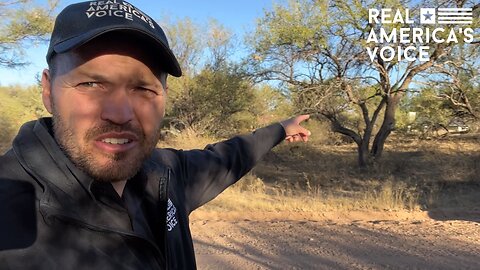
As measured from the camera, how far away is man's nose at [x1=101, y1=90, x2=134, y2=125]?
47.5 inches

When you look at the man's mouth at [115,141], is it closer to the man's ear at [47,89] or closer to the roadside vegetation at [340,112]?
the man's ear at [47,89]

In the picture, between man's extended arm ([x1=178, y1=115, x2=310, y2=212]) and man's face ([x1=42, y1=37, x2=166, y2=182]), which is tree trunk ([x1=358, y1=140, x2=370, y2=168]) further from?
man's face ([x1=42, y1=37, x2=166, y2=182])

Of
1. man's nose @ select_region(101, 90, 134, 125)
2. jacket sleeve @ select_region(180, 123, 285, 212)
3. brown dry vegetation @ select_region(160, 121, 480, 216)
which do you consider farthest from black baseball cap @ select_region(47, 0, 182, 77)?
brown dry vegetation @ select_region(160, 121, 480, 216)

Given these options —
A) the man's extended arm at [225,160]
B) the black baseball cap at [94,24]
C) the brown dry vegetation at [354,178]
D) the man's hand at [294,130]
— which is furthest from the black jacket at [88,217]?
the brown dry vegetation at [354,178]

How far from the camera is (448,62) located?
590 inches

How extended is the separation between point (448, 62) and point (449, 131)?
18.2 feet

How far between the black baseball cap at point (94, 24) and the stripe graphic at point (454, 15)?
1509cm

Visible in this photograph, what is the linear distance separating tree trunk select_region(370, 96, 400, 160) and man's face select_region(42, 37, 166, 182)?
55.2 ft

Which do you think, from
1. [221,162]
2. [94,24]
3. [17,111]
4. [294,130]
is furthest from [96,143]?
[17,111]

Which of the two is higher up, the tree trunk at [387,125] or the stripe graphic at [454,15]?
the stripe graphic at [454,15]

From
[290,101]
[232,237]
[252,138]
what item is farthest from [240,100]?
[252,138]

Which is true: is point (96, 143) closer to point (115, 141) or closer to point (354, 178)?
point (115, 141)

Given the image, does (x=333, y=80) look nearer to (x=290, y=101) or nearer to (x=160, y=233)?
(x=290, y=101)

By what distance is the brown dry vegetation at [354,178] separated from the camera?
983 centimetres
